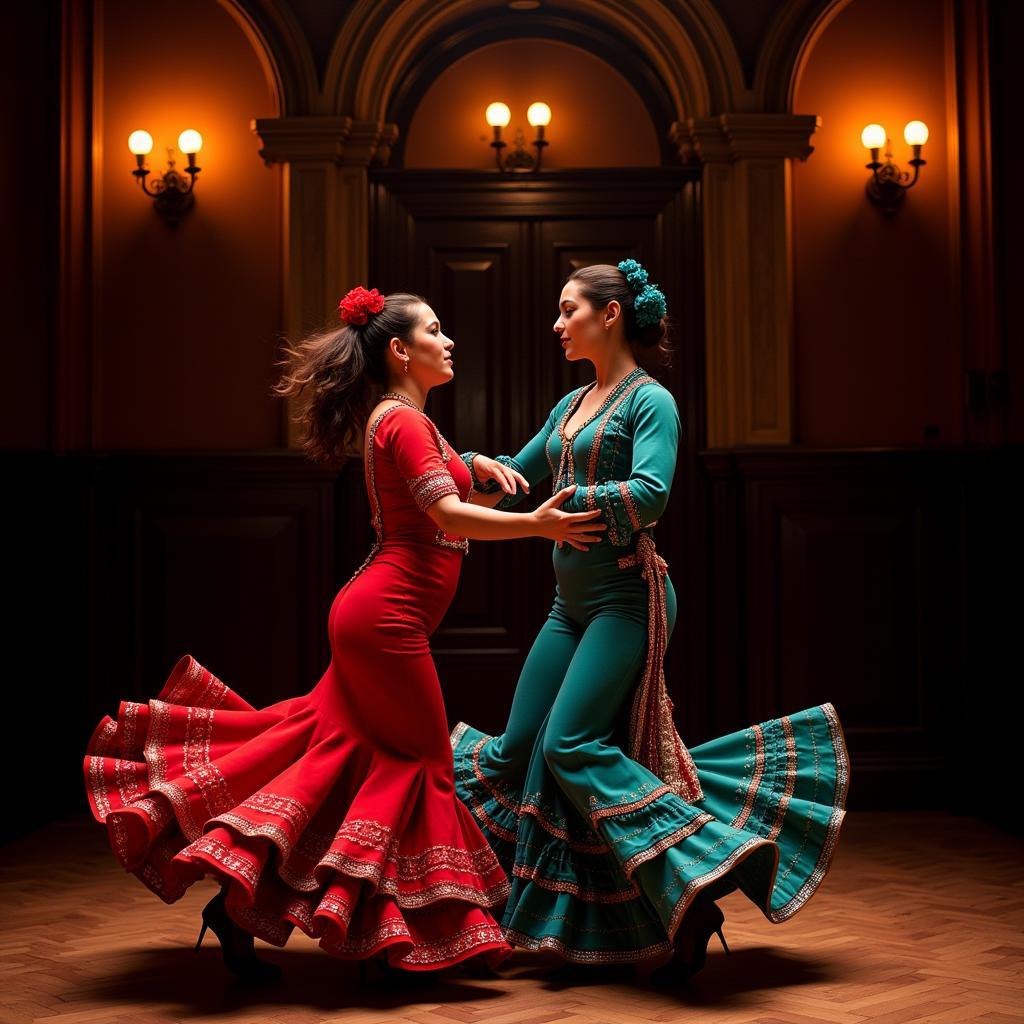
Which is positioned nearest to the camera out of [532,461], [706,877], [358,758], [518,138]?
[706,877]

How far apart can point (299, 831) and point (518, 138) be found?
12.8 feet

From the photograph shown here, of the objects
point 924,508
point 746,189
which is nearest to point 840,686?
point 924,508

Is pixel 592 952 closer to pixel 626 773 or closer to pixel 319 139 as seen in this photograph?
pixel 626 773

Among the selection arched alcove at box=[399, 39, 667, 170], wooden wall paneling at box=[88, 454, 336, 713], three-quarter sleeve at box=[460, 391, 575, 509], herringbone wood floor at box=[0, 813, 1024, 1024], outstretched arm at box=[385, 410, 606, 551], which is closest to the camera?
herringbone wood floor at box=[0, 813, 1024, 1024]

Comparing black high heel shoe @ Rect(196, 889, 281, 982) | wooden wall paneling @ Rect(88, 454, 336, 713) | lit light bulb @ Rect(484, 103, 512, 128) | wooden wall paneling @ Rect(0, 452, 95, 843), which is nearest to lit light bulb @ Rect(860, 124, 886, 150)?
lit light bulb @ Rect(484, 103, 512, 128)

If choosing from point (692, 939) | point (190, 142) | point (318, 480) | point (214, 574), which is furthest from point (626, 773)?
point (190, 142)

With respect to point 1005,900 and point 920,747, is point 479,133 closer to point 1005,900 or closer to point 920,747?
point 920,747

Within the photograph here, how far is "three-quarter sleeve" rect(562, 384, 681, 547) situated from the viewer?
126 inches

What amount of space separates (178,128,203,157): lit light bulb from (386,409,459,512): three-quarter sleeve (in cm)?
309

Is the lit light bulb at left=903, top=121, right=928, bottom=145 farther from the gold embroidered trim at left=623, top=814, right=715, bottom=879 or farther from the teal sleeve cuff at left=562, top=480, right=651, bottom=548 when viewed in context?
the gold embroidered trim at left=623, top=814, right=715, bottom=879

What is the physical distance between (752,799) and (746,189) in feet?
11.1

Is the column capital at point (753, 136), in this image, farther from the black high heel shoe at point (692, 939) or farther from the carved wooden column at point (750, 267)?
the black high heel shoe at point (692, 939)

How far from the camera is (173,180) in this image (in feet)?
19.6

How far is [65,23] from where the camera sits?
5.83 m
